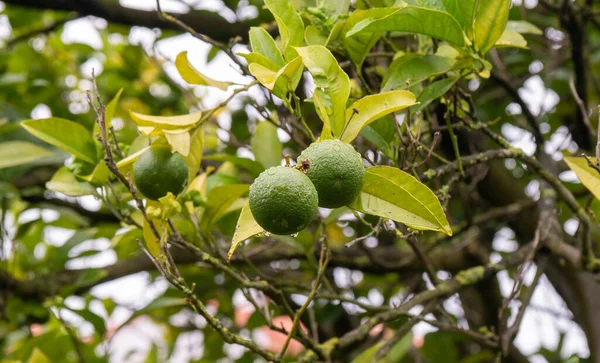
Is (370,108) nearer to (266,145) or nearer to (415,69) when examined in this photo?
(415,69)

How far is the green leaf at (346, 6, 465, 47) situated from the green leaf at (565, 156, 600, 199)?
206mm

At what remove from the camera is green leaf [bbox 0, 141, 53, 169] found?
3.73 ft

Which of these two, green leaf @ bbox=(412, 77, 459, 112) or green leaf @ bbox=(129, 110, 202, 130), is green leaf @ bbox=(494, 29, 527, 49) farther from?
green leaf @ bbox=(129, 110, 202, 130)

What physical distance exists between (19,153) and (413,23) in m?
0.76

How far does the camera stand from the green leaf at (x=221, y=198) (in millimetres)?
921

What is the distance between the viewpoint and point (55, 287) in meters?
1.43

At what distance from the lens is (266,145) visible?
1.04 metres

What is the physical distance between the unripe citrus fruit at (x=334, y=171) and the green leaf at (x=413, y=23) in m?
0.15

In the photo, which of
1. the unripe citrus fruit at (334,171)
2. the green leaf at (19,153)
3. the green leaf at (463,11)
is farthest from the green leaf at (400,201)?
the green leaf at (19,153)

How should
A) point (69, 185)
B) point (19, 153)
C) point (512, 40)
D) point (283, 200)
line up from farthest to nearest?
1. point (19, 153)
2. point (69, 185)
3. point (512, 40)
4. point (283, 200)

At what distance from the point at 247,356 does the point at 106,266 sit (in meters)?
0.42

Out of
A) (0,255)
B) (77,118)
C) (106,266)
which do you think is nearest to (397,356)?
(106,266)

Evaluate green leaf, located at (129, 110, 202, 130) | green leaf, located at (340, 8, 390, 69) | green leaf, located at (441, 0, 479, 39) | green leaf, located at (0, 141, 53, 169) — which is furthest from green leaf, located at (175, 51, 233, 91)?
green leaf, located at (0, 141, 53, 169)

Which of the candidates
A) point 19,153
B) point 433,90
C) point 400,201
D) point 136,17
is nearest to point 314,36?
point 433,90
